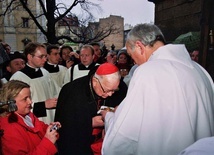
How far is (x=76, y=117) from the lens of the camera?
96.1 inches

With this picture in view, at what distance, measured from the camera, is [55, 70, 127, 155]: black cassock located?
95.4 inches

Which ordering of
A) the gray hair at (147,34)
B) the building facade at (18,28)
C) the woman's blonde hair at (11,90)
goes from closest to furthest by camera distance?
the gray hair at (147,34), the woman's blonde hair at (11,90), the building facade at (18,28)

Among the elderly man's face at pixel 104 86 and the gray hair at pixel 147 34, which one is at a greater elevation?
the gray hair at pixel 147 34

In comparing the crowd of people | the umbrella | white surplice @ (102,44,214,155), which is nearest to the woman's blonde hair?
the crowd of people

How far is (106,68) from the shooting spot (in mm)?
2344

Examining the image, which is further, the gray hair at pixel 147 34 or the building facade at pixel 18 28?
the building facade at pixel 18 28

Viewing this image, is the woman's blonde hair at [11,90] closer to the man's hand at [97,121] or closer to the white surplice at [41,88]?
the man's hand at [97,121]

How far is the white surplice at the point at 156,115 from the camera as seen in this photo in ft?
5.55

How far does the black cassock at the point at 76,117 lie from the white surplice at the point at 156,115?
69 cm

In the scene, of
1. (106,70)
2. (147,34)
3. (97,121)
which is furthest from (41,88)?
(147,34)

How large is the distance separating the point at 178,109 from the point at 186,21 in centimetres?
518

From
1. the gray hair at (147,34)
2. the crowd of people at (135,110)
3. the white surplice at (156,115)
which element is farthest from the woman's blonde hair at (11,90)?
the gray hair at (147,34)

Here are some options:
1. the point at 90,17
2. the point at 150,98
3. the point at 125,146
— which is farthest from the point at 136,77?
the point at 90,17

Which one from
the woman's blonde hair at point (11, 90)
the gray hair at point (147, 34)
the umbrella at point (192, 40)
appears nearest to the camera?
the gray hair at point (147, 34)
